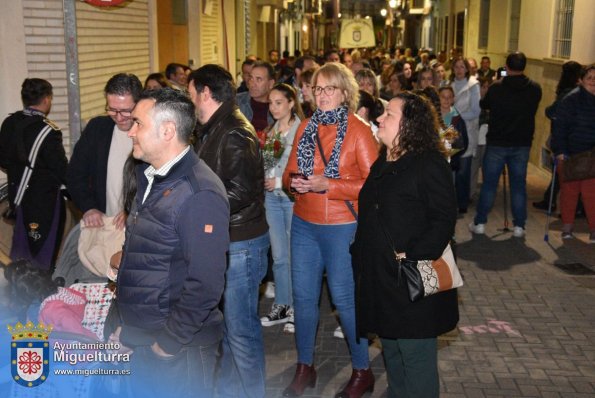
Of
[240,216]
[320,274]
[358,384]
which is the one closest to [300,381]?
[358,384]

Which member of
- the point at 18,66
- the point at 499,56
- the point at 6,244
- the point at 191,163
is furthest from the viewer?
the point at 499,56

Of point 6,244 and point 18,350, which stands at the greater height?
point 18,350

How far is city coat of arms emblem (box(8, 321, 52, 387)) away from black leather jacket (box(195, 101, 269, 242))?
1.35 metres

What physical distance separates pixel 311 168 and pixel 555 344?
8.91 feet

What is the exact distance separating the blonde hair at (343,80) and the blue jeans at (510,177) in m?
4.87

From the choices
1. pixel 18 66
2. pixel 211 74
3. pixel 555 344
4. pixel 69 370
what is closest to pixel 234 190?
pixel 211 74

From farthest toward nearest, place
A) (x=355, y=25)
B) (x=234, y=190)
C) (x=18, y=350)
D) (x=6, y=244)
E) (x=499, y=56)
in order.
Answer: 1. (x=355, y=25)
2. (x=499, y=56)
3. (x=6, y=244)
4. (x=234, y=190)
5. (x=18, y=350)

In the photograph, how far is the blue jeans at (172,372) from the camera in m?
3.52

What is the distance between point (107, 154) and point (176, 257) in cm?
213

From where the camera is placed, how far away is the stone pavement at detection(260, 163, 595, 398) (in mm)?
5402

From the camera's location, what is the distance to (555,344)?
6.14 meters

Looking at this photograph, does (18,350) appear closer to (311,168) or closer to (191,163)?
(191,163)

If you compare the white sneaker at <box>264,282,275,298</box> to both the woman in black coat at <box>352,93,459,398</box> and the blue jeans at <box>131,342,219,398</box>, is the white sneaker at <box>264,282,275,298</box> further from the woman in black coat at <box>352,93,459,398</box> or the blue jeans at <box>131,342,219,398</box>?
the blue jeans at <box>131,342,219,398</box>

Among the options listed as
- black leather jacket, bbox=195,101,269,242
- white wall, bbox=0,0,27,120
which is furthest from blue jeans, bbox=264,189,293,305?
white wall, bbox=0,0,27,120
